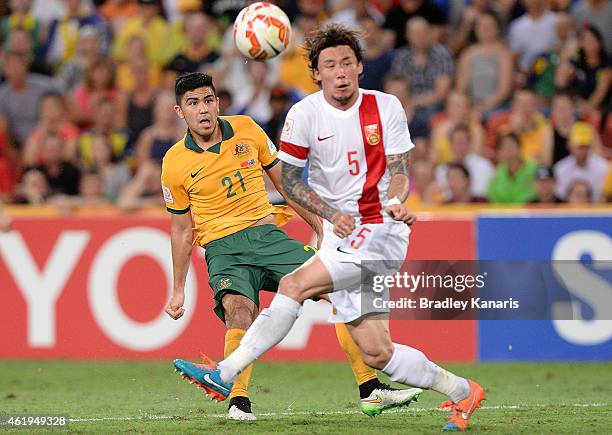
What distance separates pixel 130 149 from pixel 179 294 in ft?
23.2

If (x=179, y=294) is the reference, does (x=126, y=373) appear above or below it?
below

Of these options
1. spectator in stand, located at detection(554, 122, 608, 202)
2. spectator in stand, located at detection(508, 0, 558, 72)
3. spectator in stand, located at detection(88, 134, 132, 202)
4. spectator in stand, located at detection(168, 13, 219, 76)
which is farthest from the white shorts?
spectator in stand, located at detection(168, 13, 219, 76)

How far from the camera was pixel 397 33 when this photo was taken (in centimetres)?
1584

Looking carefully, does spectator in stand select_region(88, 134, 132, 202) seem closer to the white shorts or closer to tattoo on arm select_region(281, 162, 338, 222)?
tattoo on arm select_region(281, 162, 338, 222)

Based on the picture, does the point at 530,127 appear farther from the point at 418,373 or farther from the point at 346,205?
the point at 418,373

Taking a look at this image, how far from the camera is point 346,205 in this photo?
7.58m

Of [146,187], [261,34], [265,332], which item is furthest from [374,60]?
[265,332]

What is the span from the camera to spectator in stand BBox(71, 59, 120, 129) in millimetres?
16000

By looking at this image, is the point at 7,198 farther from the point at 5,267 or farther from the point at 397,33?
the point at 397,33

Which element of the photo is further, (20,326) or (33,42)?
(33,42)

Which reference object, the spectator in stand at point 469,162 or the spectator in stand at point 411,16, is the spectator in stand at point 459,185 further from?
the spectator in stand at point 411,16

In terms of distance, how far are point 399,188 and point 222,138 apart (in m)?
1.72

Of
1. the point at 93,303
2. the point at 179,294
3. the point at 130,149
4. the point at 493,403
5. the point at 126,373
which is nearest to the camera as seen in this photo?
the point at 179,294

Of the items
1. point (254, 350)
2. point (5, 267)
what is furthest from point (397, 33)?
point (254, 350)
